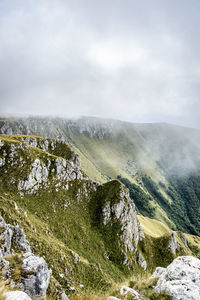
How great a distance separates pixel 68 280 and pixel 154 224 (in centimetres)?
14681

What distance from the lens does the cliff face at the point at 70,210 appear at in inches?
1667

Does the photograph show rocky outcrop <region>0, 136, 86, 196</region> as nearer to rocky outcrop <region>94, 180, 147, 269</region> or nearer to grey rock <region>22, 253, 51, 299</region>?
rocky outcrop <region>94, 180, 147, 269</region>

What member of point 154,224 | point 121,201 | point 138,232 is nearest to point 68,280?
point 121,201

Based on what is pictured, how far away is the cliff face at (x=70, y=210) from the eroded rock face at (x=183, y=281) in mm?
31075

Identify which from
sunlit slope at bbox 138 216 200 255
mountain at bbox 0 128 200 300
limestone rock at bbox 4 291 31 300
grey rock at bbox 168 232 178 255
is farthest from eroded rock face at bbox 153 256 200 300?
sunlit slope at bbox 138 216 200 255

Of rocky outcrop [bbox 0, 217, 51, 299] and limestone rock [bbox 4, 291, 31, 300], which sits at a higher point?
limestone rock [bbox 4, 291, 31, 300]

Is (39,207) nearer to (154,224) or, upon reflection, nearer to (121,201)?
(121,201)

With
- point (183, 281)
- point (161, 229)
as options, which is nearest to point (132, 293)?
point (183, 281)

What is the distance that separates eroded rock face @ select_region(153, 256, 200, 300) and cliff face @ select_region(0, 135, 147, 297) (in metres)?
31.1

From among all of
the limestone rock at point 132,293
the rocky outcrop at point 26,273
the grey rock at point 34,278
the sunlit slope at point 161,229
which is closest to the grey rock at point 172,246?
the sunlit slope at point 161,229

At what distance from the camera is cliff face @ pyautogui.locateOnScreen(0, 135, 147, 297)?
42.3 meters

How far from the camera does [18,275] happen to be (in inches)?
353

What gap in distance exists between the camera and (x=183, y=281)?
8.08m

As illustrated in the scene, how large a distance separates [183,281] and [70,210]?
192 feet
